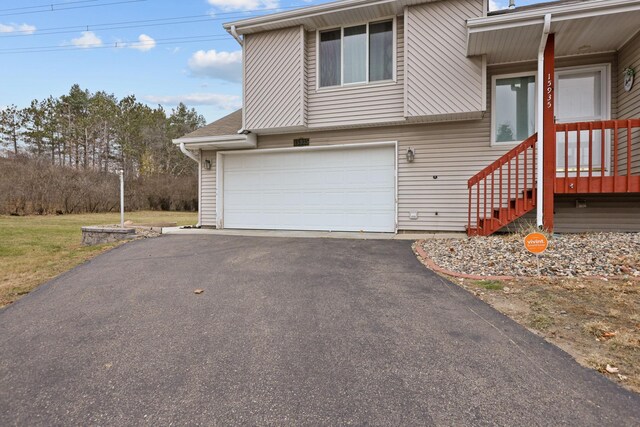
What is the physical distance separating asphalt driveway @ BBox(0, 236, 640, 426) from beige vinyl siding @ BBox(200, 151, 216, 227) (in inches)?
217

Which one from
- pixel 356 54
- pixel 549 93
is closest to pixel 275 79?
pixel 356 54

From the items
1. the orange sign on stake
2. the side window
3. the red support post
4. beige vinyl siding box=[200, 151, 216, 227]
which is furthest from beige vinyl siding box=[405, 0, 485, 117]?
beige vinyl siding box=[200, 151, 216, 227]

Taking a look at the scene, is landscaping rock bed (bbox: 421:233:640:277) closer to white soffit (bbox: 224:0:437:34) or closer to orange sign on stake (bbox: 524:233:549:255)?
orange sign on stake (bbox: 524:233:549:255)

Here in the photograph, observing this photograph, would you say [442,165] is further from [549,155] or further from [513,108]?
[549,155]

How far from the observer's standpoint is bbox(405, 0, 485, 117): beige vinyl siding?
6914 mm

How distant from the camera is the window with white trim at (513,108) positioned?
7.22 metres

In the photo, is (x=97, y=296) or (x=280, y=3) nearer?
(x=97, y=296)

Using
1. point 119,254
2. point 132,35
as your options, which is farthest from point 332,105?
point 132,35

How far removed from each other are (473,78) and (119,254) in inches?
293

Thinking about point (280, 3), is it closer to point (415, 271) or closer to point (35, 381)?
point (415, 271)

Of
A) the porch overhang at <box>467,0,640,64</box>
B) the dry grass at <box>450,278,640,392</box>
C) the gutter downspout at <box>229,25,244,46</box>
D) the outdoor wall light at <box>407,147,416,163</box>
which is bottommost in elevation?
the dry grass at <box>450,278,640,392</box>

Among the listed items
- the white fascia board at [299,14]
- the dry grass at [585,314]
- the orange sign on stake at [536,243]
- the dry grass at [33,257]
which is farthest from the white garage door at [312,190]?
the dry grass at [585,314]

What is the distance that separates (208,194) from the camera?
9.80 m

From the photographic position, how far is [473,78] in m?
6.89
